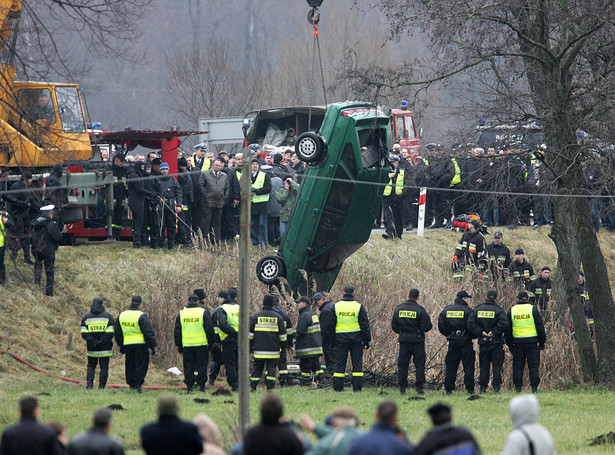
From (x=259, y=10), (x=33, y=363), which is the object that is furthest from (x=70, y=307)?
(x=259, y=10)

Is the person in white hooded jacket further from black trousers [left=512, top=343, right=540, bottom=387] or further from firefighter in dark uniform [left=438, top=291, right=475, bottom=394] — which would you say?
black trousers [left=512, top=343, right=540, bottom=387]

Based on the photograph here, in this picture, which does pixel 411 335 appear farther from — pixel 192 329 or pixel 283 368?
pixel 192 329

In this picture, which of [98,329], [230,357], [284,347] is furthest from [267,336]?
[98,329]

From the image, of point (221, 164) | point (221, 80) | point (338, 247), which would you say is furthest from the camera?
point (221, 80)

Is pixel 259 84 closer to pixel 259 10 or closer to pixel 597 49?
pixel 259 10

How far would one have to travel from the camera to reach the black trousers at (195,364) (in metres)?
16.1

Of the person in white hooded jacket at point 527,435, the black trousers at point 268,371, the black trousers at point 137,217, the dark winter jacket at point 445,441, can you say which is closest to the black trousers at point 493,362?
the black trousers at point 268,371

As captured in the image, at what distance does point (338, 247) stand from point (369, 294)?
1491mm

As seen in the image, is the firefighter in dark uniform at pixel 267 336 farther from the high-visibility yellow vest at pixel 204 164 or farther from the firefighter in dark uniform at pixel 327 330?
the high-visibility yellow vest at pixel 204 164

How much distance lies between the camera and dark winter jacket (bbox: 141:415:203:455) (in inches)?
301

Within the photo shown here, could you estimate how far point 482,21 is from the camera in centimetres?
1736

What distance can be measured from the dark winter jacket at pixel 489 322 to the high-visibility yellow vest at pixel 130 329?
5.44m

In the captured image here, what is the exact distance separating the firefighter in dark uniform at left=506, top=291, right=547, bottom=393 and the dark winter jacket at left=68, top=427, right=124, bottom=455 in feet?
33.7

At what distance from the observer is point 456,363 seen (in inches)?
657
